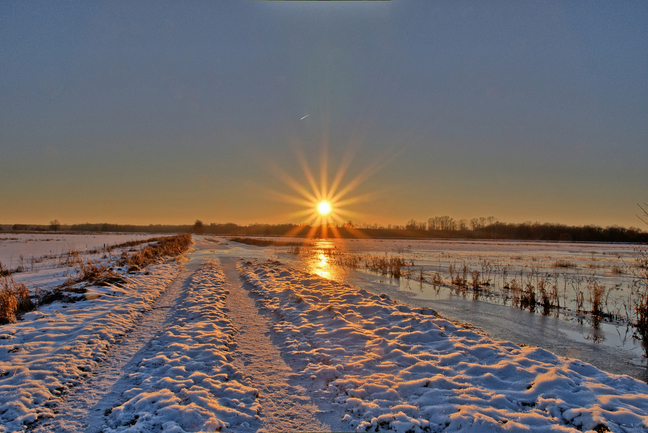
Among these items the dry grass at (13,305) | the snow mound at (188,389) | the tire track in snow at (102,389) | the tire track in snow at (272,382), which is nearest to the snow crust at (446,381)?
the tire track in snow at (272,382)

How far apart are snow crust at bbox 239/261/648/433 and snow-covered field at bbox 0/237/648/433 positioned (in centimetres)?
2

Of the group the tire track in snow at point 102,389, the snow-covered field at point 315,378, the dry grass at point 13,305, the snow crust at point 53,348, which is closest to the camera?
the tire track in snow at point 102,389

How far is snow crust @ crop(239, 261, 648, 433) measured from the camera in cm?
430

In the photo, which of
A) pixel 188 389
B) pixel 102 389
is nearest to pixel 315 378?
pixel 188 389

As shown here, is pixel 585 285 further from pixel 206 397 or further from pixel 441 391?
pixel 206 397

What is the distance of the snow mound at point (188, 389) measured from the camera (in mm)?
4180

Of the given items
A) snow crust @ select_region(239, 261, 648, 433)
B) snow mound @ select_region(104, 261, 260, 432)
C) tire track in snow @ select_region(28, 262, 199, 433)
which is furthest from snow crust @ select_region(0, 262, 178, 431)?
snow crust @ select_region(239, 261, 648, 433)

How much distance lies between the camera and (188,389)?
5.06 metres

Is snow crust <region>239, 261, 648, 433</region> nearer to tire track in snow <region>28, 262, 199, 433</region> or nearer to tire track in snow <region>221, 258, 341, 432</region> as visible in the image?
tire track in snow <region>221, 258, 341, 432</region>

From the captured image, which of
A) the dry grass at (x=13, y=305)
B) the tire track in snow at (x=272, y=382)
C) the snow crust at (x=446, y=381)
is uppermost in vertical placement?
the dry grass at (x=13, y=305)

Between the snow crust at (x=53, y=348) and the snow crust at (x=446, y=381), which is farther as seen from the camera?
the snow crust at (x=53, y=348)

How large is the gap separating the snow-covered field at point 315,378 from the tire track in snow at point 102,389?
0.04 meters

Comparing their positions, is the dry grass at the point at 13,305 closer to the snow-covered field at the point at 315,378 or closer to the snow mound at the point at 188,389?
the snow-covered field at the point at 315,378

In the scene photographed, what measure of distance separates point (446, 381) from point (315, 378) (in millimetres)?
2320
